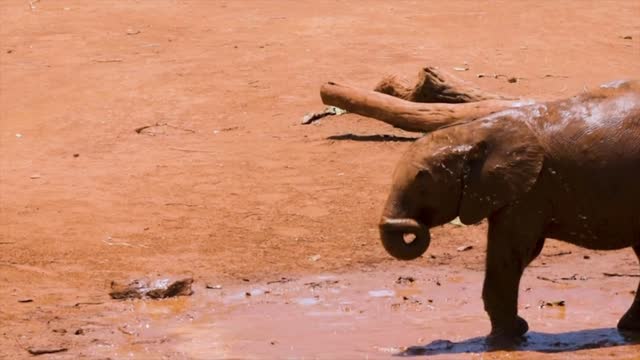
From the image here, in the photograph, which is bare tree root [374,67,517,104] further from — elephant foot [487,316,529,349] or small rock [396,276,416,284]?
elephant foot [487,316,529,349]

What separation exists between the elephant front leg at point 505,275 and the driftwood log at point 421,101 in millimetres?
4517

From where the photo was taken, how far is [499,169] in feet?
27.6

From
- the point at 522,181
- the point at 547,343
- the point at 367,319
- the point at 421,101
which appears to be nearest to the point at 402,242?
the point at 522,181

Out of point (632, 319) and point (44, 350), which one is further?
point (44, 350)

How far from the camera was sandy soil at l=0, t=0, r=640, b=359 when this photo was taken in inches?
382

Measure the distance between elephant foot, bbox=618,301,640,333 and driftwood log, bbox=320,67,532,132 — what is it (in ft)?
14.2

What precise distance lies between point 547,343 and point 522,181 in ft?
3.19

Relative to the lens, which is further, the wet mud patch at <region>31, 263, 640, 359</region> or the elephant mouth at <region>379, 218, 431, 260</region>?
the wet mud patch at <region>31, 263, 640, 359</region>

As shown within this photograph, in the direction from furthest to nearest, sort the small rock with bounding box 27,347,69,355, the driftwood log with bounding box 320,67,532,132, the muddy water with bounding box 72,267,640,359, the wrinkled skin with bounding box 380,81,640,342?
the driftwood log with bounding box 320,67,532,132 → the small rock with bounding box 27,347,69,355 → the muddy water with bounding box 72,267,640,359 → the wrinkled skin with bounding box 380,81,640,342

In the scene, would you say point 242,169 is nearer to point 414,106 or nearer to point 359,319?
point 414,106

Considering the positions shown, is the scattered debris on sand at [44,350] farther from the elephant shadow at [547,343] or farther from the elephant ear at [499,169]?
the elephant ear at [499,169]

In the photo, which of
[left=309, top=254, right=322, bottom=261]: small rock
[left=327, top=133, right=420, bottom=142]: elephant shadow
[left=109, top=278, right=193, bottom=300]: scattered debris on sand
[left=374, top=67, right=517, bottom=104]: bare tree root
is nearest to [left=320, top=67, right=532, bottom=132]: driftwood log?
[left=374, top=67, right=517, bottom=104]: bare tree root

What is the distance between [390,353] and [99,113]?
8.21 metres

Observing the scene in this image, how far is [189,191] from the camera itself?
1331 centimetres
